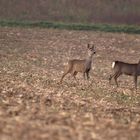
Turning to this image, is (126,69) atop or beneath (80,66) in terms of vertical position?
beneath

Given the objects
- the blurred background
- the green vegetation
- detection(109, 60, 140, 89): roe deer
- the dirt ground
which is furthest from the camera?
the blurred background

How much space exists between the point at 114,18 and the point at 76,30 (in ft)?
26.5

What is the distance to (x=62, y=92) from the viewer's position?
16656 mm

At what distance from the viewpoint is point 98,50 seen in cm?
3634

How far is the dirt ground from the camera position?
8.56 m

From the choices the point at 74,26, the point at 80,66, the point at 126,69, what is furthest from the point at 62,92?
the point at 74,26

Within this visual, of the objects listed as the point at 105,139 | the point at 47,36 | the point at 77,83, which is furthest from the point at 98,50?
the point at 105,139

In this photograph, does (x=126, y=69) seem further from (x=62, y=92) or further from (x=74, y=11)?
(x=74, y=11)

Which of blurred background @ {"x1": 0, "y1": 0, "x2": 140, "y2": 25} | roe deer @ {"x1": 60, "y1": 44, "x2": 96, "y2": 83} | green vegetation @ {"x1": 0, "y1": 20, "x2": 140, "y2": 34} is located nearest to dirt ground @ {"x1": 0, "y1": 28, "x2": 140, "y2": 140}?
roe deer @ {"x1": 60, "y1": 44, "x2": 96, "y2": 83}

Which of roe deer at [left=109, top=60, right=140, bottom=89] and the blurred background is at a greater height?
the blurred background

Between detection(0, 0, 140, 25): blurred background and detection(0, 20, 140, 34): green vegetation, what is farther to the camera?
detection(0, 0, 140, 25): blurred background

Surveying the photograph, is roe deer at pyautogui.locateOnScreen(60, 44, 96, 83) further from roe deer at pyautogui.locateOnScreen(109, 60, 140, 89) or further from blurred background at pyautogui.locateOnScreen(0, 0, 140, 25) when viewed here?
blurred background at pyautogui.locateOnScreen(0, 0, 140, 25)

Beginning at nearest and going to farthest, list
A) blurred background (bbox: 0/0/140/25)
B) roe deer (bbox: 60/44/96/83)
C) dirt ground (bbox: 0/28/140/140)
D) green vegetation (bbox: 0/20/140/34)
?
dirt ground (bbox: 0/28/140/140) → roe deer (bbox: 60/44/96/83) → green vegetation (bbox: 0/20/140/34) → blurred background (bbox: 0/0/140/25)

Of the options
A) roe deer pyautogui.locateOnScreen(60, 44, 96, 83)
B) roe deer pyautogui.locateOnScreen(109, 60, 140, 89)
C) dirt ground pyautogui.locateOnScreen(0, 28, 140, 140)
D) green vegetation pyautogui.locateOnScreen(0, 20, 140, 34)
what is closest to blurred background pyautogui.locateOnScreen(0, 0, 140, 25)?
green vegetation pyautogui.locateOnScreen(0, 20, 140, 34)
